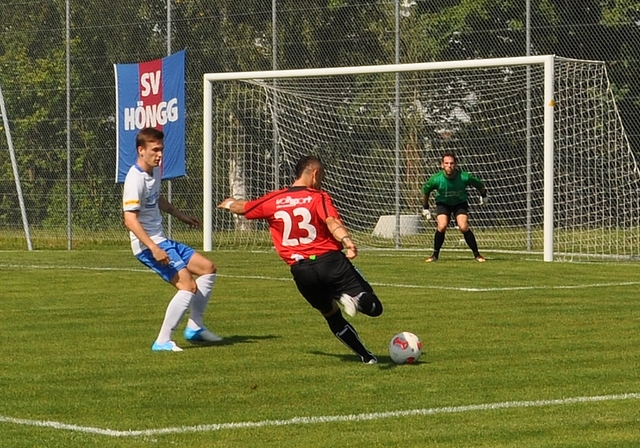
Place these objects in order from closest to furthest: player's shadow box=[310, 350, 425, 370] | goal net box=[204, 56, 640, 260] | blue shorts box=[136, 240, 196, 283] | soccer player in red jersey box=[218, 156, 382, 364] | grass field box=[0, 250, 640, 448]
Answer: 1. grass field box=[0, 250, 640, 448]
2. soccer player in red jersey box=[218, 156, 382, 364]
3. player's shadow box=[310, 350, 425, 370]
4. blue shorts box=[136, 240, 196, 283]
5. goal net box=[204, 56, 640, 260]

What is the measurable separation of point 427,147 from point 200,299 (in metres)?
16.3

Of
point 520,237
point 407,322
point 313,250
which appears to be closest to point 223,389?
point 313,250

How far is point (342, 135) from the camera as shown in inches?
1098

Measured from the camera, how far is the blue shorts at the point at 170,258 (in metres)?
11.7

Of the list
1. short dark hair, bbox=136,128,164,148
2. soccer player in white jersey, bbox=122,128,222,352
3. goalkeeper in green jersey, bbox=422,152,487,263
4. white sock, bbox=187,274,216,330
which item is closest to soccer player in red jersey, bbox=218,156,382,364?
soccer player in white jersey, bbox=122,128,222,352

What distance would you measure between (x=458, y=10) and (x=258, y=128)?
4.43 metres

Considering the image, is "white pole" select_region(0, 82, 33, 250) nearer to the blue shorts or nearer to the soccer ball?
the blue shorts

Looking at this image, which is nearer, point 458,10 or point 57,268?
point 57,268

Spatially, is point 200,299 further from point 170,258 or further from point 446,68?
point 446,68

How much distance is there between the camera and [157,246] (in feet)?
37.6

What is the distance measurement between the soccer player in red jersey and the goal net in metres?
13.1

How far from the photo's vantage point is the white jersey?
38.0ft

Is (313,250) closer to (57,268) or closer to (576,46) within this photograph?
(57,268)

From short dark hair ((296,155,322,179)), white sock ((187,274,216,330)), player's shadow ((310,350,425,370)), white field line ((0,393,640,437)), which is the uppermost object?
short dark hair ((296,155,322,179))
